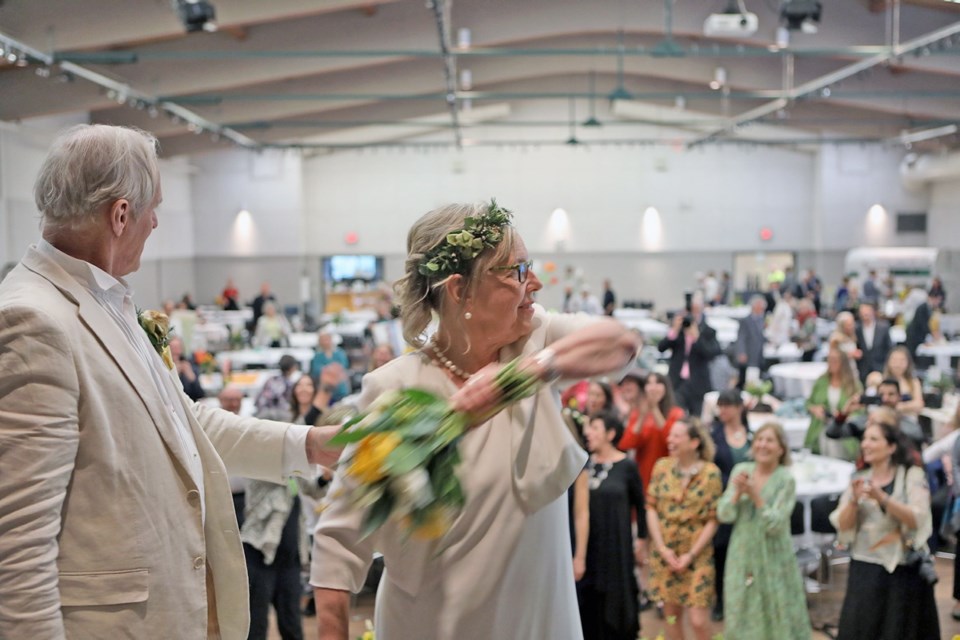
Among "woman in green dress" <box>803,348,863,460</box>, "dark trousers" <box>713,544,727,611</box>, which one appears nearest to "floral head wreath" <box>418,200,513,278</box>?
"dark trousers" <box>713,544,727,611</box>

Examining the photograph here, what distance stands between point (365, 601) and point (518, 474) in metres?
5.51

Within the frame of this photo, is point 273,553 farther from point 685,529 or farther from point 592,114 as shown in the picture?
point 592,114

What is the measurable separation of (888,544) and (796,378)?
8.05m

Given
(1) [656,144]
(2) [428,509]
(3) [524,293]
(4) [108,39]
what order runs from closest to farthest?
Result: 1. (2) [428,509]
2. (3) [524,293]
3. (4) [108,39]
4. (1) [656,144]

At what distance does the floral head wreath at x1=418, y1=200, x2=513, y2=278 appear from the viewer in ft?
5.53

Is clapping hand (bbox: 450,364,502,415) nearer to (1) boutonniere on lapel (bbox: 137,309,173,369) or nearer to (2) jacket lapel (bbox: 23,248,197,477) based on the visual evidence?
(2) jacket lapel (bbox: 23,248,197,477)

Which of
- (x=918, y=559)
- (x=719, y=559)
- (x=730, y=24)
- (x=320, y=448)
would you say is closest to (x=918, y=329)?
(x=730, y=24)

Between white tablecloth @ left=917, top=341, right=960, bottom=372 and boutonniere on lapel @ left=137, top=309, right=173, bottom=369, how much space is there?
13.0 meters

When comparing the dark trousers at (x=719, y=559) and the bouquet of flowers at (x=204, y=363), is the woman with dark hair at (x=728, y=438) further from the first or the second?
the bouquet of flowers at (x=204, y=363)

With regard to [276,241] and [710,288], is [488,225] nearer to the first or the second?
[710,288]

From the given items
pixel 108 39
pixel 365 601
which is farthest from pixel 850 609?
pixel 108 39

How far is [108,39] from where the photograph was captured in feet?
39.1

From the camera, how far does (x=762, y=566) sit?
5.20 m

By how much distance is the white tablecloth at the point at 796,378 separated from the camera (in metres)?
11.8
